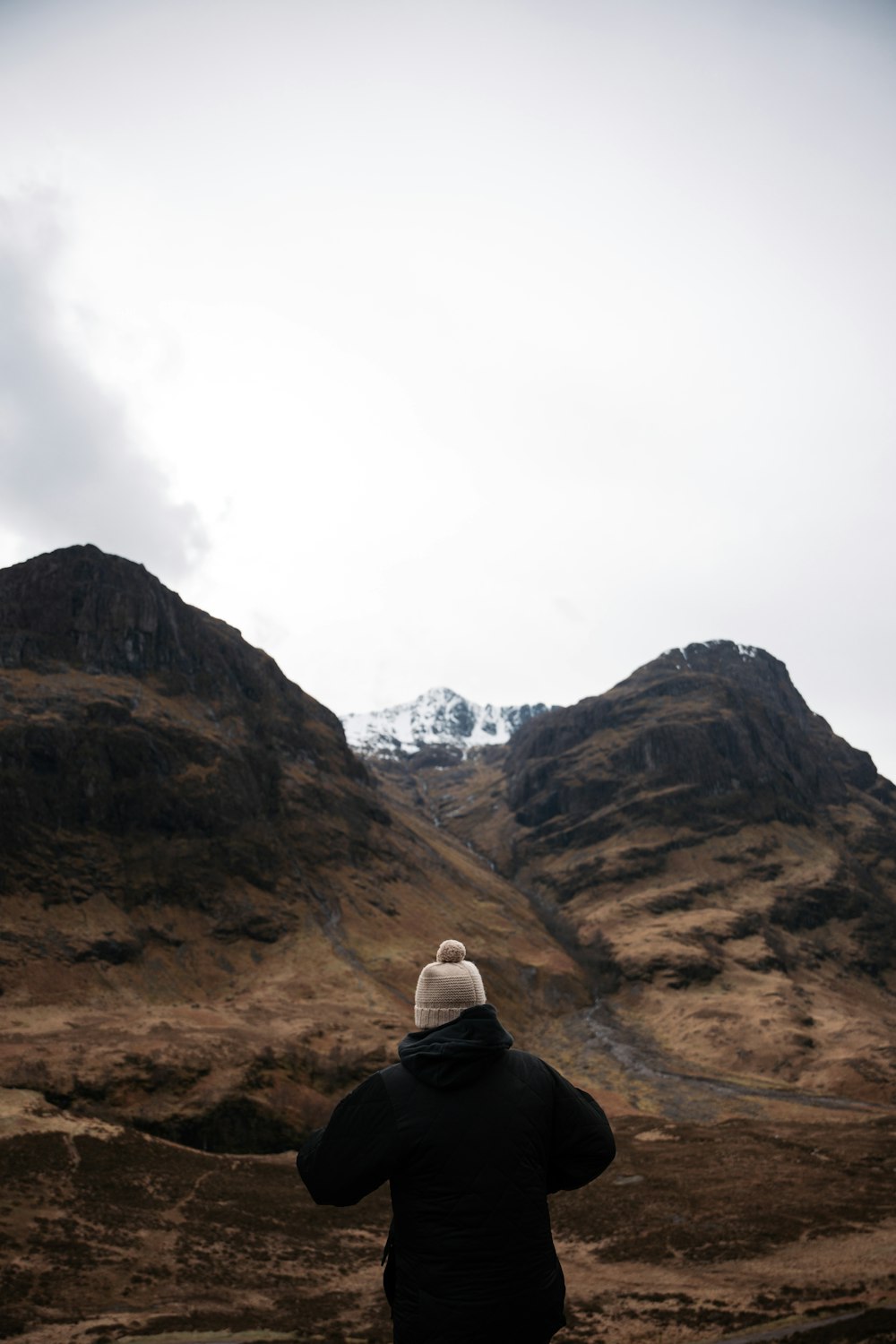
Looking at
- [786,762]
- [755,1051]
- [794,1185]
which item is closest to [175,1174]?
[794,1185]

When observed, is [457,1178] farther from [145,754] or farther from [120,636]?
[120,636]

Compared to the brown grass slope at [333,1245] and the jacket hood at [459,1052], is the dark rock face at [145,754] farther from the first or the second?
the jacket hood at [459,1052]

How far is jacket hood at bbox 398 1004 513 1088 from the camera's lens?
149 inches

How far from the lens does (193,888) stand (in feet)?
307

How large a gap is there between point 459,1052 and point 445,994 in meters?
0.43

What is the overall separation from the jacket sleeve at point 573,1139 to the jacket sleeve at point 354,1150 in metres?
0.90

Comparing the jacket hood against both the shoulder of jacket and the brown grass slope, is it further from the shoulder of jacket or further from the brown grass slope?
the brown grass slope

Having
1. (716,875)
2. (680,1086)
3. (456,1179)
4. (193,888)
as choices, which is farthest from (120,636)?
(456,1179)

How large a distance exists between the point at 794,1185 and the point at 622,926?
89.2 metres

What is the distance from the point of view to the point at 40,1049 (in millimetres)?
53875

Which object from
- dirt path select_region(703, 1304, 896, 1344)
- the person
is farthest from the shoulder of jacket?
dirt path select_region(703, 1304, 896, 1344)

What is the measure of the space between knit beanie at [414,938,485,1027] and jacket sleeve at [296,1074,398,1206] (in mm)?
435

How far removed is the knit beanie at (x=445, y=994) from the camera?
13.7ft

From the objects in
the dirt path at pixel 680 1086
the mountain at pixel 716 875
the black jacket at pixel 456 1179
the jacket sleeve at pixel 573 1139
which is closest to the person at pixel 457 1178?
the black jacket at pixel 456 1179
